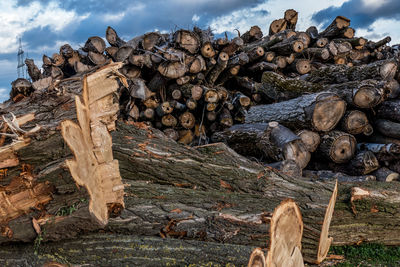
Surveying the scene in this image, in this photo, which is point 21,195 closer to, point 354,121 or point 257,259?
point 257,259

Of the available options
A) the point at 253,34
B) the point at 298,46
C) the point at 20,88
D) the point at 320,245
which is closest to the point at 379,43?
the point at 298,46

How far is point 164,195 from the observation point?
128 inches

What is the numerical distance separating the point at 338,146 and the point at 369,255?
2.25 m

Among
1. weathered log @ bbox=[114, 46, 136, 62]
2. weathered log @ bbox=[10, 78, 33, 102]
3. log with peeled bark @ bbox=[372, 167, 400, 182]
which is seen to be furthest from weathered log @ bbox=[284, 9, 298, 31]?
weathered log @ bbox=[10, 78, 33, 102]

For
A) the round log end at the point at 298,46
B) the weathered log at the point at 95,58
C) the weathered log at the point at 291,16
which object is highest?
the weathered log at the point at 291,16

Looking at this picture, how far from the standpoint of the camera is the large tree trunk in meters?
2.43

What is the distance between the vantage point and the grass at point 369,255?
341 cm

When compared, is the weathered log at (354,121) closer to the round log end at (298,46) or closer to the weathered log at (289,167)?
the weathered log at (289,167)

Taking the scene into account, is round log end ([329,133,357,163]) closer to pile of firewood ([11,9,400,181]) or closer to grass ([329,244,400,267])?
pile of firewood ([11,9,400,181])

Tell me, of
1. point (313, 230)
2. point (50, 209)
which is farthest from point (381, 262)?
point (50, 209)

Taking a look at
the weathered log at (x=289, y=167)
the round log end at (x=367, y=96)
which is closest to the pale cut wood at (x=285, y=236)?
the weathered log at (x=289, y=167)

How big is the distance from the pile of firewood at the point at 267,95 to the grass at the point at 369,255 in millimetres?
1372

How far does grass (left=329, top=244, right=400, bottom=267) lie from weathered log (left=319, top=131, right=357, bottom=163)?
1967 millimetres

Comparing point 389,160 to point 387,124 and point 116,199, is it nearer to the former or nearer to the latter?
point 387,124
